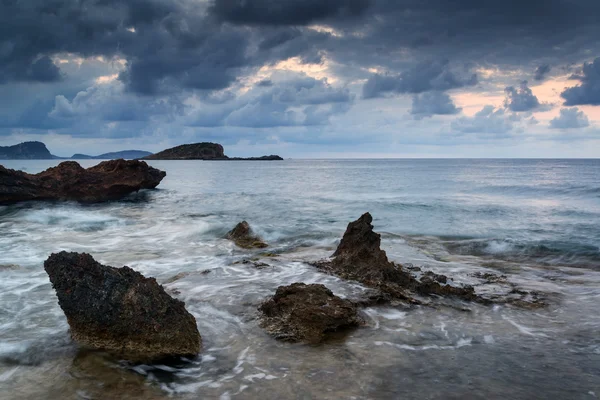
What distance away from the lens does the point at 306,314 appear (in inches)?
245

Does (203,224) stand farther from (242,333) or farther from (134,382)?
(134,382)

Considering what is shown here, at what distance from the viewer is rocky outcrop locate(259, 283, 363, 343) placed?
605 cm

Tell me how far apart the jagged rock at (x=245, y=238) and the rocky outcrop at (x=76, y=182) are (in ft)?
42.8

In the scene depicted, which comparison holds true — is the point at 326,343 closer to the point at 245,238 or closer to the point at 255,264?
the point at 255,264

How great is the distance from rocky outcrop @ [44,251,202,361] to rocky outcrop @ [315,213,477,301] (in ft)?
12.9

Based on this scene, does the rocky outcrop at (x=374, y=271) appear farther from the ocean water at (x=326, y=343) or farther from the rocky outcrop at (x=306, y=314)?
the rocky outcrop at (x=306, y=314)

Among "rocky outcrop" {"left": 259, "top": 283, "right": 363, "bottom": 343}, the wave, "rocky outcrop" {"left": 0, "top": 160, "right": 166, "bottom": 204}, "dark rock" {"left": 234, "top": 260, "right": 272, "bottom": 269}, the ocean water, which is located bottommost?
the wave

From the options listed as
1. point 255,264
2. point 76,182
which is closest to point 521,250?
point 255,264

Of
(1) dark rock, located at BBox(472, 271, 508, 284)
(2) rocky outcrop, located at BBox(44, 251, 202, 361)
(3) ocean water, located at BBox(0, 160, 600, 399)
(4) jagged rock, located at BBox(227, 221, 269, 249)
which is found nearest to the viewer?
(3) ocean water, located at BBox(0, 160, 600, 399)

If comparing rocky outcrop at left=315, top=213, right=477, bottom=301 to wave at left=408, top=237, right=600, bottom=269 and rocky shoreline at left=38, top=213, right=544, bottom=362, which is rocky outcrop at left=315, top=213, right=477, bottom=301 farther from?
wave at left=408, top=237, right=600, bottom=269

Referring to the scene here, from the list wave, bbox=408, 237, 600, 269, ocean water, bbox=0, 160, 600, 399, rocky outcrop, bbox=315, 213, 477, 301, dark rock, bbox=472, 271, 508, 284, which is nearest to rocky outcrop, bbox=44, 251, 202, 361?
ocean water, bbox=0, 160, 600, 399

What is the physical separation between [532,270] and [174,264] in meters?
9.17

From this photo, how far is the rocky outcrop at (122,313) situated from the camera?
216 inches

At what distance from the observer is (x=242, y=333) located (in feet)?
20.5
